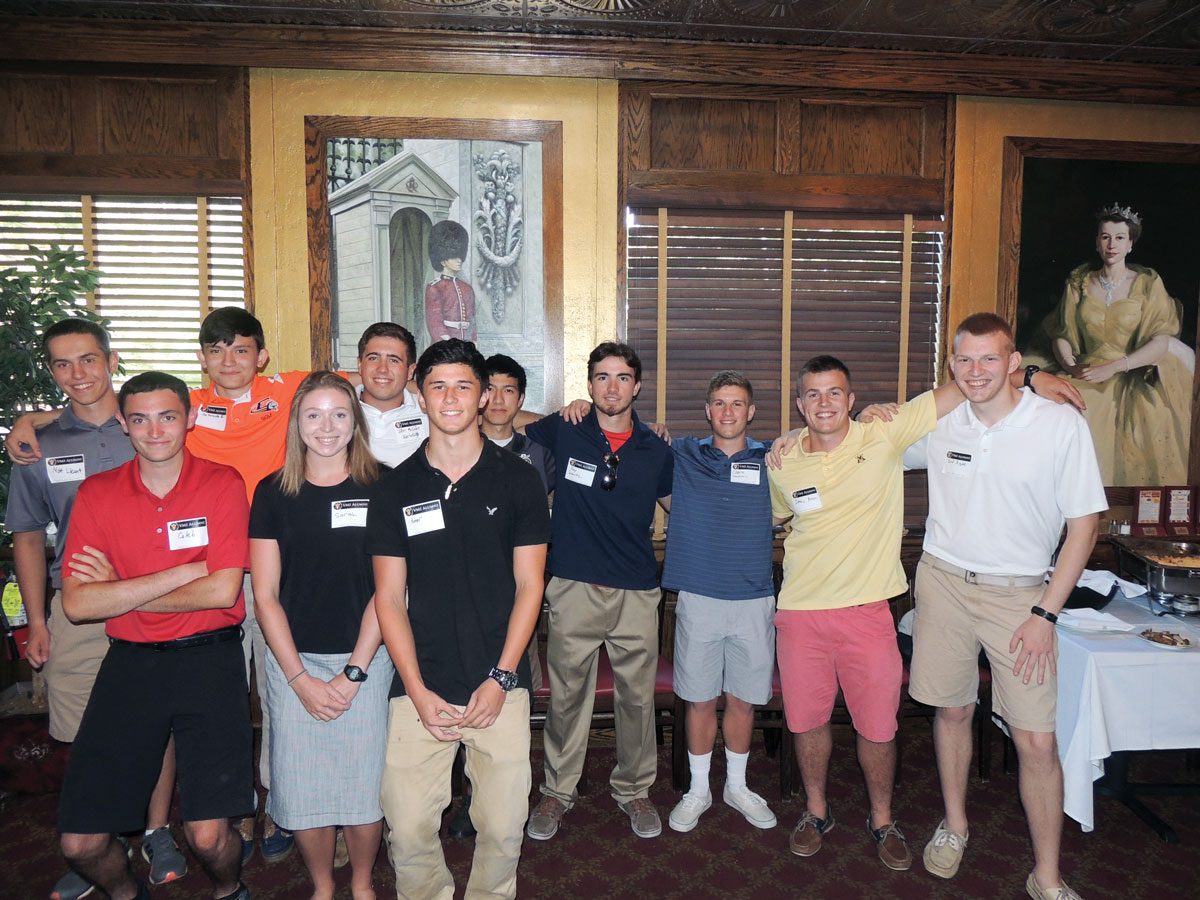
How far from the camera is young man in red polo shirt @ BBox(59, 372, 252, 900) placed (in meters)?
2.25

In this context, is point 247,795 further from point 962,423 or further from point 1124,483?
point 1124,483

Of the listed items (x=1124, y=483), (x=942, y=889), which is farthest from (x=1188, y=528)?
(x=942, y=889)

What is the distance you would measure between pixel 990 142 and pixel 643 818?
3.98 m

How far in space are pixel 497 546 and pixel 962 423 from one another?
69.5 inches

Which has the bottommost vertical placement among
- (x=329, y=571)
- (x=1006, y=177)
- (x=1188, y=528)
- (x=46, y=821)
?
(x=46, y=821)

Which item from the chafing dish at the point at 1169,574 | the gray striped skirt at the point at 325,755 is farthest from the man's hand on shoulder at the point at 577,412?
the chafing dish at the point at 1169,574

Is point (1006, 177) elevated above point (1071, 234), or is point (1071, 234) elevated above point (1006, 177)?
point (1006, 177)

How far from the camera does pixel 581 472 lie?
2.96m

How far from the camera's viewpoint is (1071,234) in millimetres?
4273

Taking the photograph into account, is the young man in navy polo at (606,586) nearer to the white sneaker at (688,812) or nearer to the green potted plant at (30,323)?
the white sneaker at (688,812)

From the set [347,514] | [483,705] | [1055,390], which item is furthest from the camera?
[1055,390]

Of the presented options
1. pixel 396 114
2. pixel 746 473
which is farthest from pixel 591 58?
pixel 746 473

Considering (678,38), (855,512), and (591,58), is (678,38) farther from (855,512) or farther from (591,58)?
(855,512)

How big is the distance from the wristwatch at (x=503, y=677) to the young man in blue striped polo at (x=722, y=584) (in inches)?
40.9
